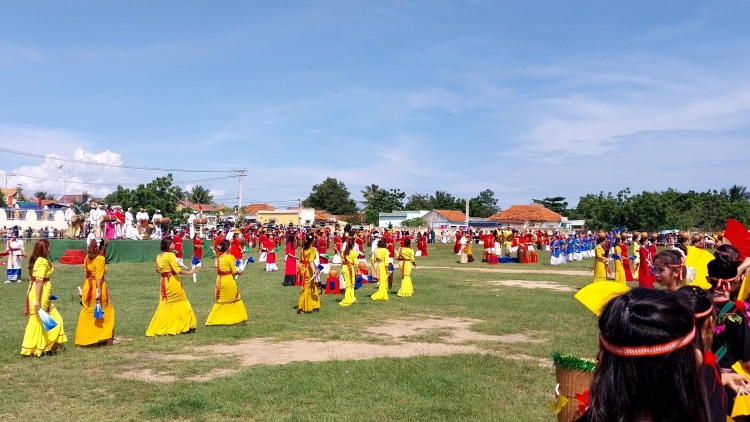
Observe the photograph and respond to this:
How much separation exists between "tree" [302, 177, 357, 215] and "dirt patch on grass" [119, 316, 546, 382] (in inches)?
3835

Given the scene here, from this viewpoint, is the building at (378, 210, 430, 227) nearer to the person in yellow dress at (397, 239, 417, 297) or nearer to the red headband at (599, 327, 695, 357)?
the person in yellow dress at (397, 239, 417, 297)

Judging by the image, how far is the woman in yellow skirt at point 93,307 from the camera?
9.88 m

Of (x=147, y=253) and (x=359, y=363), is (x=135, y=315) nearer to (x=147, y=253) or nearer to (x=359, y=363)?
(x=359, y=363)

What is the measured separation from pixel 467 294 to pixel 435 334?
6.36 metres

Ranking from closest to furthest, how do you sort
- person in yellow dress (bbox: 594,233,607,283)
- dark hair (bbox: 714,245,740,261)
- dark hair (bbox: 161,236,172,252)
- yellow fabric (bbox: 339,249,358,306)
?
Answer: dark hair (bbox: 714,245,740,261)
dark hair (bbox: 161,236,172,252)
yellow fabric (bbox: 339,249,358,306)
person in yellow dress (bbox: 594,233,607,283)

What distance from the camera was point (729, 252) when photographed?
4418 mm

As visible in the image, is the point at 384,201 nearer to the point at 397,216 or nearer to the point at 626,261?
the point at 397,216

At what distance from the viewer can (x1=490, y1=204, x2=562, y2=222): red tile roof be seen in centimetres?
8219

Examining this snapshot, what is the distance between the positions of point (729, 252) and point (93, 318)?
9.05 metres

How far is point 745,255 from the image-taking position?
466 cm

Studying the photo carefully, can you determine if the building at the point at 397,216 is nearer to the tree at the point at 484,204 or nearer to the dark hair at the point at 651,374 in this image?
the tree at the point at 484,204

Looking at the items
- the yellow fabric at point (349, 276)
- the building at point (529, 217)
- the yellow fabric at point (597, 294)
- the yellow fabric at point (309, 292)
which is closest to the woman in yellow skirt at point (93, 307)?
the yellow fabric at point (309, 292)

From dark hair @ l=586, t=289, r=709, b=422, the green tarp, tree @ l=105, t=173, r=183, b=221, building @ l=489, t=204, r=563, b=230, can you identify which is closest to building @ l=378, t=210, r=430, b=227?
building @ l=489, t=204, r=563, b=230

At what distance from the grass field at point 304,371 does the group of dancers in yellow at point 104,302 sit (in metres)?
0.29
